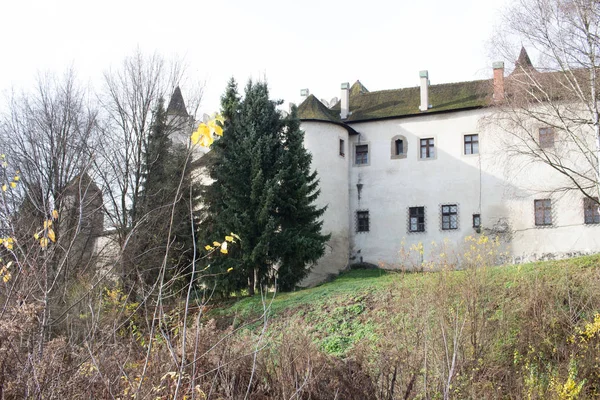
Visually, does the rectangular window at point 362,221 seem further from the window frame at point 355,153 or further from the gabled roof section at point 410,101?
the gabled roof section at point 410,101

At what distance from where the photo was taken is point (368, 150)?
28.8 meters

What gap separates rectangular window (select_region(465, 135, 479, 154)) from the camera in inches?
1069

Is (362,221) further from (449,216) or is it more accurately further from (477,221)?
(477,221)

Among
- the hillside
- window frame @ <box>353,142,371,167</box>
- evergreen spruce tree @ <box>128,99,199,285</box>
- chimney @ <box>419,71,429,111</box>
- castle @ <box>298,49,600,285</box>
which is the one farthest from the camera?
window frame @ <box>353,142,371,167</box>

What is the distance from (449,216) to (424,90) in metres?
5.99

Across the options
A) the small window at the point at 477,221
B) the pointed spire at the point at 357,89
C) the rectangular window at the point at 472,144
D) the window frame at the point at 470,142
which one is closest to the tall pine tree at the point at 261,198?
the small window at the point at 477,221

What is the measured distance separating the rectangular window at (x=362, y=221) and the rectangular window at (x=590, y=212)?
360 inches

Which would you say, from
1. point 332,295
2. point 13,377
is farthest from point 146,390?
point 332,295

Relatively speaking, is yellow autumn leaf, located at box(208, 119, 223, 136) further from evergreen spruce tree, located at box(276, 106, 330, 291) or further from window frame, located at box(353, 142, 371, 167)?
window frame, located at box(353, 142, 371, 167)

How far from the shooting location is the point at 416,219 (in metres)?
27.5

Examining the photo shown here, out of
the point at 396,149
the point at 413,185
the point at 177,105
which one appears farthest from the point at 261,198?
the point at 396,149

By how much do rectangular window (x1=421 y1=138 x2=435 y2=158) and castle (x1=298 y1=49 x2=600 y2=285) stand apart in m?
0.05

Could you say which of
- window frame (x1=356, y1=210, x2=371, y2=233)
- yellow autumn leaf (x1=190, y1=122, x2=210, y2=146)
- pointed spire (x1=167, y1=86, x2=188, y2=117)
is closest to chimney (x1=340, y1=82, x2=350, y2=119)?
window frame (x1=356, y1=210, x2=371, y2=233)

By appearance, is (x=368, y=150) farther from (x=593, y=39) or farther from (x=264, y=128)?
(x=593, y=39)
